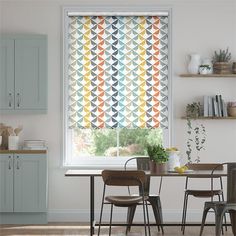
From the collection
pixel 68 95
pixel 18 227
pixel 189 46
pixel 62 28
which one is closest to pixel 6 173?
pixel 18 227

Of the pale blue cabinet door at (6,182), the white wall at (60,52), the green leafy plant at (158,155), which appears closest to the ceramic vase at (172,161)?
the green leafy plant at (158,155)

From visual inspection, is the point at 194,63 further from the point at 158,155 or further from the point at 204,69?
the point at 158,155

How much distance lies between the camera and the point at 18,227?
25.0 feet

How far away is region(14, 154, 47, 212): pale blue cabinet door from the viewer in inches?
305

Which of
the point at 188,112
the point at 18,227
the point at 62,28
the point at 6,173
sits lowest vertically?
the point at 18,227

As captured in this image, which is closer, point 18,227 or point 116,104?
point 18,227

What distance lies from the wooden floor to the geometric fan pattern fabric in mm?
1345

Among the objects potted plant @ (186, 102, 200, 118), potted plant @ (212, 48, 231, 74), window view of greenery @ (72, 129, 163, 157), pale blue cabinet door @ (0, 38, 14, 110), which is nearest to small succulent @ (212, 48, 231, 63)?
potted plant @ (212, 48, 231, 74)

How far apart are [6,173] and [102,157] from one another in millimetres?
1295

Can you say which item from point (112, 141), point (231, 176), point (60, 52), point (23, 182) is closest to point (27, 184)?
point (23, 182)

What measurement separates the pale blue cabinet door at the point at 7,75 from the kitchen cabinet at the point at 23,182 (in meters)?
0.64

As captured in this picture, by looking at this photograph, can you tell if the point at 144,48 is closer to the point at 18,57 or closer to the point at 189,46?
the point at 189,46

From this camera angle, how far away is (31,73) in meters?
7.88

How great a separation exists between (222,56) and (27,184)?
9.48 ft
